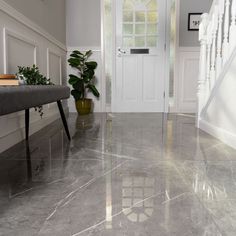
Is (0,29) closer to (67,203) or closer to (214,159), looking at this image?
(67,203)

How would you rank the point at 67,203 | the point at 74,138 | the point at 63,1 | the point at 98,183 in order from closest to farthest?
the point at 67,203, the point at 98,183, the point at 74,138, the point at 63,1

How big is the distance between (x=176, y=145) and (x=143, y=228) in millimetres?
1220

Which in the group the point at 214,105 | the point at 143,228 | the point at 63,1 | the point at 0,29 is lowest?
the point at 143,228

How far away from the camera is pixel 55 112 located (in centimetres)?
336

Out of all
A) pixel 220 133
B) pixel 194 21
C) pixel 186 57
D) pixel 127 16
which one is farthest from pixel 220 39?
pixel 127 16

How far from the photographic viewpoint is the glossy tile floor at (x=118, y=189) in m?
0.83

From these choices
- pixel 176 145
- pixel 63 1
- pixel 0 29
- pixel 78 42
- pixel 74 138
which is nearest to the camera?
pixel 0 29

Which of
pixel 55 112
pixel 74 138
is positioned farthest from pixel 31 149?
pixel 55 112

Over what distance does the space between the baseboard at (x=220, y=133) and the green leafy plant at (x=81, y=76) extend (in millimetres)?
1996

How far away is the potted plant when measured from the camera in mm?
4059

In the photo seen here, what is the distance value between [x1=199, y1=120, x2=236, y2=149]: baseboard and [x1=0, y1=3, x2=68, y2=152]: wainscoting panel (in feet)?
5.30

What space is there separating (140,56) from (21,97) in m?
3.55

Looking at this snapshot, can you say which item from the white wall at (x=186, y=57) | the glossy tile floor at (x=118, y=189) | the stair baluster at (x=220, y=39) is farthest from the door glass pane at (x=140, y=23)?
the glossy tile floor at (x=118, y=189)

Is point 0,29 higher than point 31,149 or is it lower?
higher
